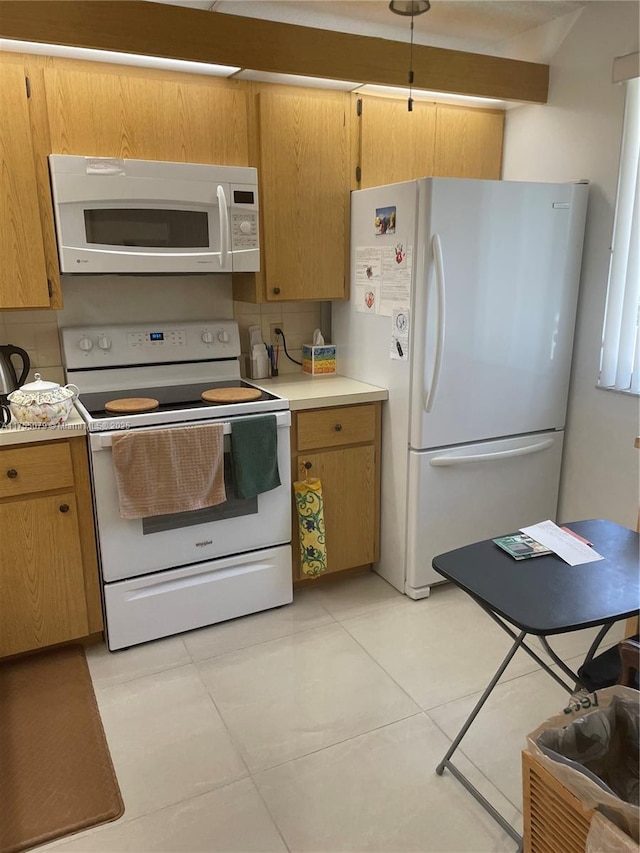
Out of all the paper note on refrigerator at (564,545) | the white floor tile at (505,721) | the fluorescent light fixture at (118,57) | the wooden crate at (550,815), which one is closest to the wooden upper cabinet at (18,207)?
the fluorescent light fixture at (118,57)

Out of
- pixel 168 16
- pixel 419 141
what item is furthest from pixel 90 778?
pixel 419 141

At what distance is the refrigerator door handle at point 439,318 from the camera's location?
2469 mm

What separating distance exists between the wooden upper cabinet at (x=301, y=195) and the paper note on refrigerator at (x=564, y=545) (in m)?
1.57

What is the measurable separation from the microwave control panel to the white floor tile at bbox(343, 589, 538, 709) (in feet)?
5.36

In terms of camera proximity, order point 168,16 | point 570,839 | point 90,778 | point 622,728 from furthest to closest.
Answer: point 168,16 < point 90,778 < point 622,728 < point 570,839

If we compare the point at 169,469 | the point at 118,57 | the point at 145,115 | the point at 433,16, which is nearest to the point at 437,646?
the point at 169,469

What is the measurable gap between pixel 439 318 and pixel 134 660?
1.77 m

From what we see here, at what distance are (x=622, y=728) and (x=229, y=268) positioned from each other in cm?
209

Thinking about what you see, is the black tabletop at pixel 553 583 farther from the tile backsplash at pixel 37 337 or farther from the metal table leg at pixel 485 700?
the tile backsplash at pixel 37 337

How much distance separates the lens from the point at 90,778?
1.90 m

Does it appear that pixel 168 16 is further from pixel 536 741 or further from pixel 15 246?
pixel 536 741

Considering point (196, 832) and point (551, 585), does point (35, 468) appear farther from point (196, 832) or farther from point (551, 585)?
point (551, 585)

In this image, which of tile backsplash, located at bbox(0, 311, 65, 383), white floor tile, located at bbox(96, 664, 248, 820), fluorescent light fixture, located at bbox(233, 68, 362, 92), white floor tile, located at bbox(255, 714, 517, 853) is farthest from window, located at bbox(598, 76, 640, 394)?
tile backsplash, located at bbox(0, 311, 65, 383)

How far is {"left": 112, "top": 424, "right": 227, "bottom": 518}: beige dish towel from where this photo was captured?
2.31 metres
